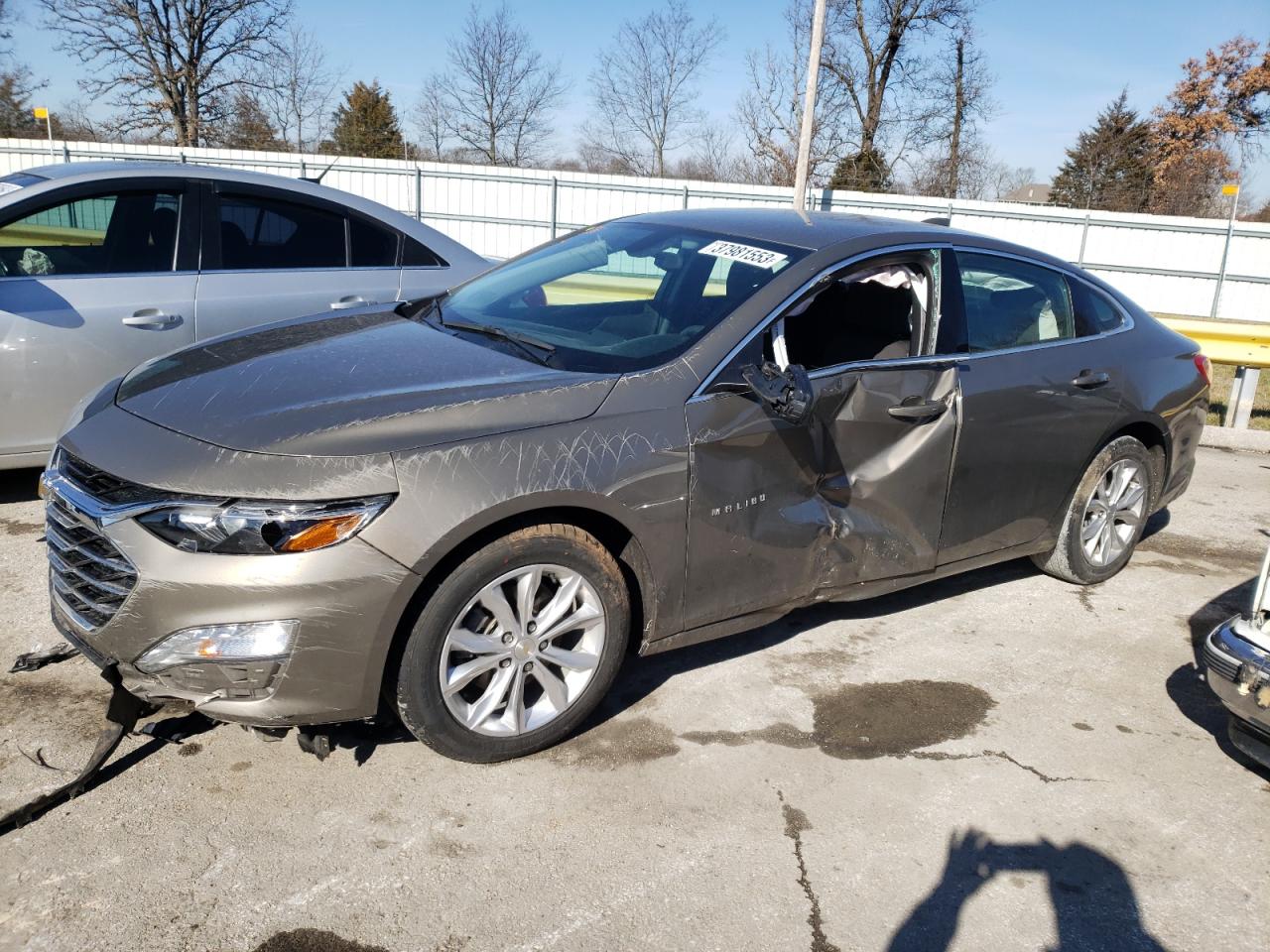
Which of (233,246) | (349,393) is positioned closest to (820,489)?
(349,393)

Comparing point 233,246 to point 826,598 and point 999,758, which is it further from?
point 999,758

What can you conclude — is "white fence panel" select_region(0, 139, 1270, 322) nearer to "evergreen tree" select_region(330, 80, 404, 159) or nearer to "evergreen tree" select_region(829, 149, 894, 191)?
"evergreen tree" select_region(829, 149, 894, 191)

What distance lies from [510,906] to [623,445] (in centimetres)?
132

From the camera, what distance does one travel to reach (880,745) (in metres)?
3.43

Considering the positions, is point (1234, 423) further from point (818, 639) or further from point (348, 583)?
point (348, 583)

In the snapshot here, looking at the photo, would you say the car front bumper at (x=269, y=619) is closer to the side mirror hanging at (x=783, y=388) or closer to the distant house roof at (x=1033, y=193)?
the side mirror hanging at (x=783, y=388)

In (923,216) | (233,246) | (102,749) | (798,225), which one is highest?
(923,216)

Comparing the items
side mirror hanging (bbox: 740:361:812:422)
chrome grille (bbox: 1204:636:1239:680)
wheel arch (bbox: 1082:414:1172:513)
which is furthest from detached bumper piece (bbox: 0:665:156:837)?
wheel arch (bbox: 1082:414:1172:513)

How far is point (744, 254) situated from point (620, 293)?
0.56m

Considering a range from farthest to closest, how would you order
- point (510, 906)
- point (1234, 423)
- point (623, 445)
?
point (1234, 423) < point (623, 445) < point (510, 906)

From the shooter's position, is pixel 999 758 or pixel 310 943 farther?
pixel 999 758

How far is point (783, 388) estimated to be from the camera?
130 inches

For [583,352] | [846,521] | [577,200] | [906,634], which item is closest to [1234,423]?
[906,634]

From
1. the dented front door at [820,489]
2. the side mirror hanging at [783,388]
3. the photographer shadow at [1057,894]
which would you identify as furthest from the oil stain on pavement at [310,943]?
the side mirror hanging at [783,388]
